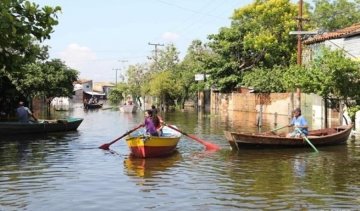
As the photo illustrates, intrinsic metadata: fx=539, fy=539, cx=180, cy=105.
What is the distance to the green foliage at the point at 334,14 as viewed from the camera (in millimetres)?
70062

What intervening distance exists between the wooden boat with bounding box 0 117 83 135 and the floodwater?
394 centimetres

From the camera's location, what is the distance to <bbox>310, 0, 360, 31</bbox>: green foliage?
2758 inches

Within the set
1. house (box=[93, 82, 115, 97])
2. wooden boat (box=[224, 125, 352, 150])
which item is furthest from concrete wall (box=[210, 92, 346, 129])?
house (box=[93, 82, 115, 97])

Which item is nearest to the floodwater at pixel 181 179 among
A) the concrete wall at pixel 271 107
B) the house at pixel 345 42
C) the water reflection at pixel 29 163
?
the water reflection at pixel 29 163

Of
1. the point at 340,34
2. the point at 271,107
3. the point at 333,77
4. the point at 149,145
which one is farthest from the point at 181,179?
the point at 271,107

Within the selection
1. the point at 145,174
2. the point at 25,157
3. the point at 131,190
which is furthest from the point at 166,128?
the point at 131,190

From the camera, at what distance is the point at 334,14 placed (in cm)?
7106

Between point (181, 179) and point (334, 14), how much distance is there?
61.1 m

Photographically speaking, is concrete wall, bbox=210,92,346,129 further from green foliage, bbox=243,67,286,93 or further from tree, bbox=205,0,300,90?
tree, bbox=205,0,300,90

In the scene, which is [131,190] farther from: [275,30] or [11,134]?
[275,30]

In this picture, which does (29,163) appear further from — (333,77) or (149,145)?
(333,77)

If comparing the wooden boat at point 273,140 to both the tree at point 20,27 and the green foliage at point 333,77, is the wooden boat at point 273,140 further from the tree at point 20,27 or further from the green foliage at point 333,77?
the tree at point 20,27

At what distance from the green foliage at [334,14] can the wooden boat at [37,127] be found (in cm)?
4615

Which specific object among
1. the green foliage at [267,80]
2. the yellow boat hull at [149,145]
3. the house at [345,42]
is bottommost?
the yellow boat hull at [149,145]
